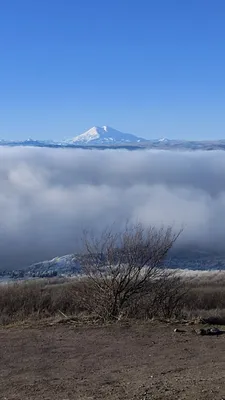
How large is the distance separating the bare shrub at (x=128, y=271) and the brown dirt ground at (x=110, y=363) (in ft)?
7.38

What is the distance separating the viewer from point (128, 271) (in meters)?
17.3

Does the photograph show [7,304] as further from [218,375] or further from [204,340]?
[218,375]

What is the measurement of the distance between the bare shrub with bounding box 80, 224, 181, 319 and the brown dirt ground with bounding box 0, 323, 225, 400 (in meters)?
2.25

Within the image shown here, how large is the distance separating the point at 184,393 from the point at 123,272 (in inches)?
335

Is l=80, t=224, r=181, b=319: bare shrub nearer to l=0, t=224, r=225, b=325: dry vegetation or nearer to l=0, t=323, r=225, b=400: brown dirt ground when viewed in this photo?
l=0, t=224, r=225, b=325: dry vegetation

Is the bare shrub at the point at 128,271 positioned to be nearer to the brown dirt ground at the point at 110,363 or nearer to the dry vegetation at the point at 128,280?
the dry vegetation at the point at 128,280

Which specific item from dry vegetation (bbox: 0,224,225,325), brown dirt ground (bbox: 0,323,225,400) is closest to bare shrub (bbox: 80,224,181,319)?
dry vegetation (bbox: 0,224,225,325)

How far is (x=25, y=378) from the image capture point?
34.4 ft

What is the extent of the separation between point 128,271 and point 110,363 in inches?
237

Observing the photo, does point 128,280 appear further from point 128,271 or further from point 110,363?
point 110,363

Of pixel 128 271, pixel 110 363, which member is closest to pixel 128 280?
pixel 128 271

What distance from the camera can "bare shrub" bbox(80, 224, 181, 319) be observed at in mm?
17109

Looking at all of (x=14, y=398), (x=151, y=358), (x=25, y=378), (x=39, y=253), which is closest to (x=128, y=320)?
(x=151, y=358)

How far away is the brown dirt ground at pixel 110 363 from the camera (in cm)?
926
